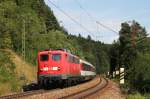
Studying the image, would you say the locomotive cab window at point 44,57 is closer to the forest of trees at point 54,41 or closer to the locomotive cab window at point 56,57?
the locomotive cab window at point 56,57

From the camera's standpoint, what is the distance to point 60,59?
1455 inches

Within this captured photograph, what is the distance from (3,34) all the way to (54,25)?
76.7 metres

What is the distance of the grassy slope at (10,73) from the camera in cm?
3800

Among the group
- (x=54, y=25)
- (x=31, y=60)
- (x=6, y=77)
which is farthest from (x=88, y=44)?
(x=6, y=77)

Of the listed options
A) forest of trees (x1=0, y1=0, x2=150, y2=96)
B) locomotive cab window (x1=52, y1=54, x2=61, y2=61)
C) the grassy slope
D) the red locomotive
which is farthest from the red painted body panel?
forest of trees (x1=0, y1=0, x2=150, y2=96)

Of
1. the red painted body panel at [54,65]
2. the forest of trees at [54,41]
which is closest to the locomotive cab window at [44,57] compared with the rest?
the red painted body panel at [54,65]

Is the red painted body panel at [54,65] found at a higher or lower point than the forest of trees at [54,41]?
lower

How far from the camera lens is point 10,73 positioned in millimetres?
46500

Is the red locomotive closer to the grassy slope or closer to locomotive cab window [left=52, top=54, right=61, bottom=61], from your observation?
locomotive cab window [left=52, top=54, right=61, bottom=61]

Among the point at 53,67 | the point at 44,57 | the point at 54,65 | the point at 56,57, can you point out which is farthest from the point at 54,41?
the point at 53,67

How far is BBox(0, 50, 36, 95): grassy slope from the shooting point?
3800cm

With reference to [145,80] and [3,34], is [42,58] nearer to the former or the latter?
[145,80]

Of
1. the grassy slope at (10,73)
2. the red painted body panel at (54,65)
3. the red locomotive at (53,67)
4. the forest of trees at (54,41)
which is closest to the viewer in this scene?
the forest of trees at (54,41)

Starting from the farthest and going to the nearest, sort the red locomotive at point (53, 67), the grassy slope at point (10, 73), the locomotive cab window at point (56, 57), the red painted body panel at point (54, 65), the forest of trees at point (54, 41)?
the grassy slope at point (10, 73)
the locomotive cab window at point (56, 57)
the red painted body panel at point (54, 65)
the red locomotive at point (53, 67)
the forest of trees at point (54, 41)
